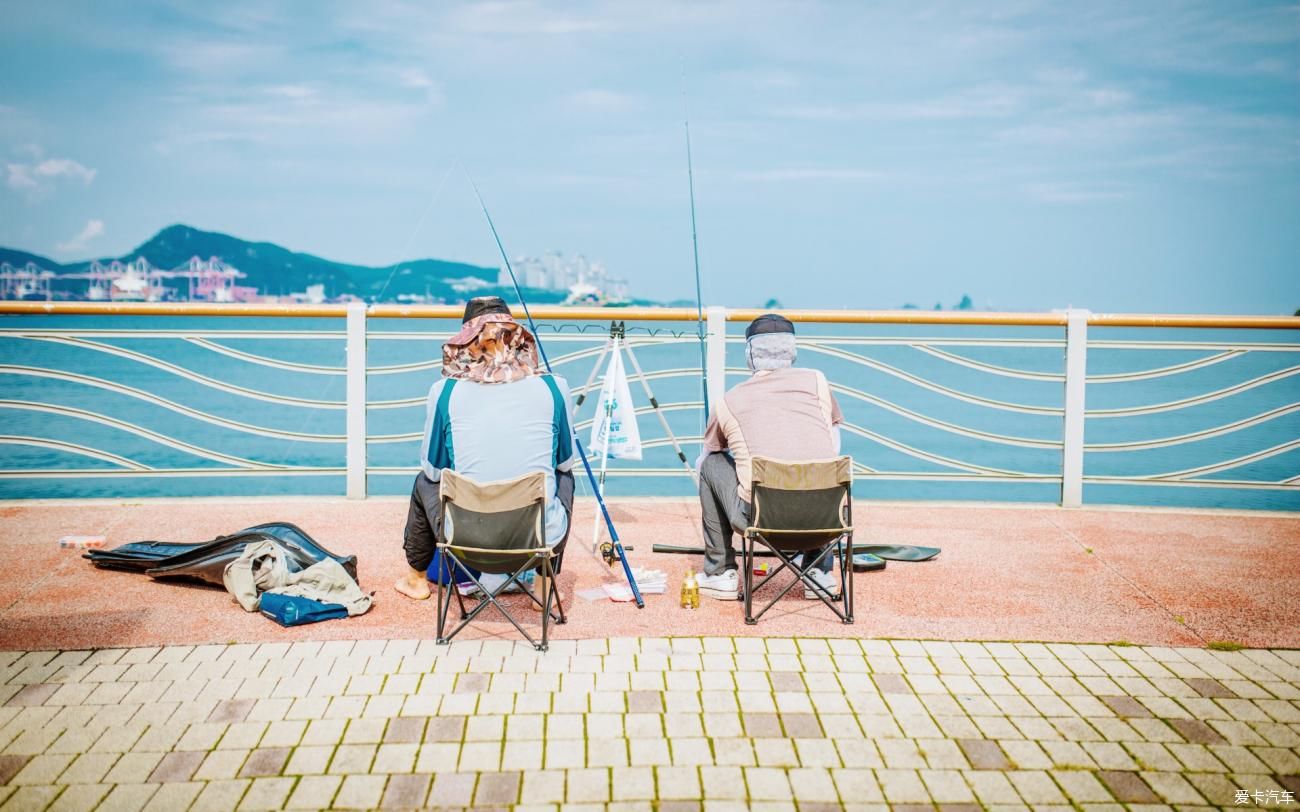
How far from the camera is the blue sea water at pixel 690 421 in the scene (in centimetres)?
681

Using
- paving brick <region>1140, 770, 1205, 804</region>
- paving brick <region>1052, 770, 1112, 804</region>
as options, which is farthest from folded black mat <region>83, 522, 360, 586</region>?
paving brick <region>1140, 770, 1205, 804</region>

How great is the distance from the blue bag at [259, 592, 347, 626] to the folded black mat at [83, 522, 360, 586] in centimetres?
41

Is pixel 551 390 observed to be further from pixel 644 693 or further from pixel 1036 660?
pixel 1036 660

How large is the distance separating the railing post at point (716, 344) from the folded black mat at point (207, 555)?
2980mm

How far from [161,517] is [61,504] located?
0.94 m

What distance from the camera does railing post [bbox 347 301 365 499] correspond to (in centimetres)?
680

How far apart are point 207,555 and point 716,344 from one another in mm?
3635

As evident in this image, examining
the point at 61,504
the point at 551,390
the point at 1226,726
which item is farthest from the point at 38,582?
the point at 1226,726

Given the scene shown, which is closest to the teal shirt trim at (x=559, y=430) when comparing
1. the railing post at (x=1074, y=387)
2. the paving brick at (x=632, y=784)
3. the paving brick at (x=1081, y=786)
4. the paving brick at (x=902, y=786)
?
the paving brick at (x=632, y=784)

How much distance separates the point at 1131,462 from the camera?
86.2ft

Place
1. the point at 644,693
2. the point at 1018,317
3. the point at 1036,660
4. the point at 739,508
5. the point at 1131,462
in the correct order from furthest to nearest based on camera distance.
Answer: the point at 1131,462 < the point at 1018,317 < the point at 739,508 < the point at 1036,660 < the point at 644,693

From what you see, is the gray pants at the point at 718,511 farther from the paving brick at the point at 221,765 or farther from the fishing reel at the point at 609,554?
the paving brick at the point at 221,765

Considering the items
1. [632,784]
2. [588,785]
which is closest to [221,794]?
[588,785]

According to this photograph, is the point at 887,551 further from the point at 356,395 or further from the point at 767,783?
the point at 356,395
